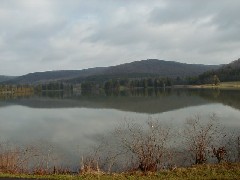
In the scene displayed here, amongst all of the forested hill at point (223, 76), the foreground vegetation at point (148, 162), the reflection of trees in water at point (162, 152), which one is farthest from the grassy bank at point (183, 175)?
the forested hill at point (223, 76)

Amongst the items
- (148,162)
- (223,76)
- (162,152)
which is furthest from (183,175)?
(223,76)

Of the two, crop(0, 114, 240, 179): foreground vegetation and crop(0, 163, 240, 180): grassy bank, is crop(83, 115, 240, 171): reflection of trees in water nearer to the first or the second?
crop(0, 114, 240, 179): foreground vegetation

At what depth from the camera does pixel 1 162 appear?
2008 centimetres

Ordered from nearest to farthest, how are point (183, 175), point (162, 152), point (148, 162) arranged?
1. point (183, 175)
2. point (148, 162)
3. point (162, 152)

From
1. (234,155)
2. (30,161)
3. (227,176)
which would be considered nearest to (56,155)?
(30,161)

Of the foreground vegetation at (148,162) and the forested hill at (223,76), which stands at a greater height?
the forested hill at (223,76)

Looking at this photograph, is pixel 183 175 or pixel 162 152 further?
pixel 162 152

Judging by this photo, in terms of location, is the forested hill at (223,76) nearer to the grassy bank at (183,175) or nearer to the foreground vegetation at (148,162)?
the foreground vegetation at (148,162)

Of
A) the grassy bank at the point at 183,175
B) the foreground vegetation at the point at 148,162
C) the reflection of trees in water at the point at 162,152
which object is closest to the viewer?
the grassy bank at the point at 183,175

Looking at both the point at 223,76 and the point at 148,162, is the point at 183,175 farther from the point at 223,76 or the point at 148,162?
the point at 223,76

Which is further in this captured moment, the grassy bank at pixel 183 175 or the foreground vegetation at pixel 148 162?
the foreground vegetation at pixel 148 162

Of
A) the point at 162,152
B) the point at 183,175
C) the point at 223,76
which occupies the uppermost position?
the point at 223,76

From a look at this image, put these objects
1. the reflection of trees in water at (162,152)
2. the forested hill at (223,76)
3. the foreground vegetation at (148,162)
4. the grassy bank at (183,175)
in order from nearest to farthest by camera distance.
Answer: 1. the grassy bank at (183,175)
2. the foreground vegetation at (148,162)
3. the reflection of trees in water at (162,152)
4. the forested hill at (223,76)

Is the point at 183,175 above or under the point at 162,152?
under
